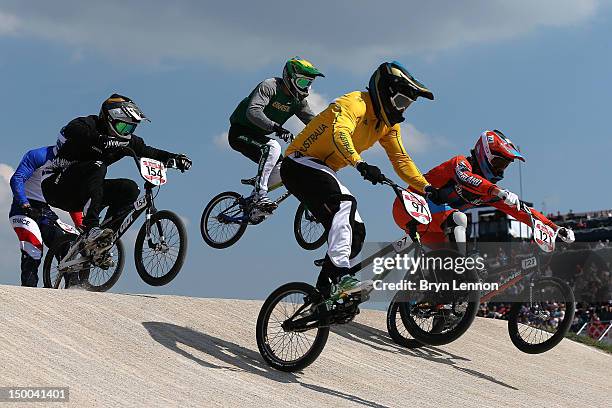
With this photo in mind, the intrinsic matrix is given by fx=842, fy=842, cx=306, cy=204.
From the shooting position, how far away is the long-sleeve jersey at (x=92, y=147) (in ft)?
31.5

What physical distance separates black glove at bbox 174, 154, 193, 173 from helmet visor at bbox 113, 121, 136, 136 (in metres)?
0.61

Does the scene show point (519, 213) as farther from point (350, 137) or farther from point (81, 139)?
point (81, 139)

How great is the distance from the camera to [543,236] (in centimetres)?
958

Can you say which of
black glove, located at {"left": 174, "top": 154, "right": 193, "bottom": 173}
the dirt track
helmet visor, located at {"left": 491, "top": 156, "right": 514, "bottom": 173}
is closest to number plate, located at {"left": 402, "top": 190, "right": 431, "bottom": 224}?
the dirt track

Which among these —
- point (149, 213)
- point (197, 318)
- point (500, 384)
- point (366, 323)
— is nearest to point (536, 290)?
point (500, 384)

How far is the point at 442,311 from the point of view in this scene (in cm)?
895

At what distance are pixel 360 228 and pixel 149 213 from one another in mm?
3157

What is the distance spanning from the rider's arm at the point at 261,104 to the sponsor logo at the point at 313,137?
359 centimetres

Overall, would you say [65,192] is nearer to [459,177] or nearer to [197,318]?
[197,318]

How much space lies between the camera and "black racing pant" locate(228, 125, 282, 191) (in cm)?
1128

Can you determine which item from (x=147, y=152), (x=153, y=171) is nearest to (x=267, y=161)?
(x=147, y=152)

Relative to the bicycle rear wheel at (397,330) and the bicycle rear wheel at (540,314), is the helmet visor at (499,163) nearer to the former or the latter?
the bicycle rear wheel at (540,314)

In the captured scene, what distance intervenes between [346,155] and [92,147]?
12.7ft

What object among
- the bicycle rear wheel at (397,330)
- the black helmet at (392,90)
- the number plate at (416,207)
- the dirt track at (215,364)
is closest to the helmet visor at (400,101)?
the black helmet at (392,90)
